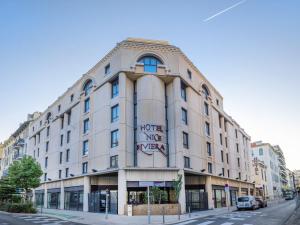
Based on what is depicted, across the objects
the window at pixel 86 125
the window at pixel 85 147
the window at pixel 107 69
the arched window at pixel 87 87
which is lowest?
the window at pixel 85 147

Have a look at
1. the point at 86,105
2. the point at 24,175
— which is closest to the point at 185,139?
the point at 86,105

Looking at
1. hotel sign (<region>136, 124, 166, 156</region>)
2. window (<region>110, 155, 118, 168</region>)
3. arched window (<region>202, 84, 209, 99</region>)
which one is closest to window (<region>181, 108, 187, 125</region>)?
hotel sign (<region>136, 124, 166, 156</region>)

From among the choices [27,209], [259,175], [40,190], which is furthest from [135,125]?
[259,175]

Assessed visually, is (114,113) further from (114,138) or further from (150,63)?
(150,63)

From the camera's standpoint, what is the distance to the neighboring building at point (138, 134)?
101 feet

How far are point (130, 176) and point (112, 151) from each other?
3.95 m

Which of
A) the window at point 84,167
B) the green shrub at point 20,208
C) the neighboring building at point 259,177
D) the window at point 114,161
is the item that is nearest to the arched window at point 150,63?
the window at point 114,161

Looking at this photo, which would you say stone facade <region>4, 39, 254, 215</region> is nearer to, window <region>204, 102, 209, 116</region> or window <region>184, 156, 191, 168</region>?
window <region>184, 156, 191, 168</region>

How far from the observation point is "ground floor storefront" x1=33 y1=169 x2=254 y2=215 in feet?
93.6

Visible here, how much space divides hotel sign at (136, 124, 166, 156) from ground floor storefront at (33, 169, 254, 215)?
7.84 feet

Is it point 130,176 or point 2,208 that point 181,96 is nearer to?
point 130,176

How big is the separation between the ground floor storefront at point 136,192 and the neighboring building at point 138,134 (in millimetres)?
104

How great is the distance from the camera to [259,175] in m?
74.0

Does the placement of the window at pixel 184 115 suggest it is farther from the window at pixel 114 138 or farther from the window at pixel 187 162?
the window at pixel 114 138
